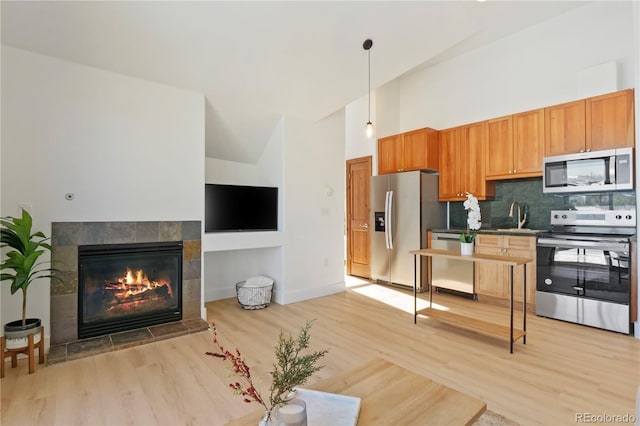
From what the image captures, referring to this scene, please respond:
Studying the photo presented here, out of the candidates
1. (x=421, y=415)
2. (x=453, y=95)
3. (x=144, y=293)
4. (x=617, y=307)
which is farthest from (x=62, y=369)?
(x=453, y=95)

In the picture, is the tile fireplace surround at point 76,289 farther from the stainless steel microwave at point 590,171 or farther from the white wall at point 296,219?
the stainless steel microwave at point 590,171

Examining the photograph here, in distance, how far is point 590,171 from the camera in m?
3.52

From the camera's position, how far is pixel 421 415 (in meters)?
1.25

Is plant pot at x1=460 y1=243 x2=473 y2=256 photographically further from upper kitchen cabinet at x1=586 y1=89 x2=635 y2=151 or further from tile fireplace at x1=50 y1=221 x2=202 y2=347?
tile fireplace at x1=50 y1=221 x2=202 y2=347

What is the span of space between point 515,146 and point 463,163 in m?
0.72

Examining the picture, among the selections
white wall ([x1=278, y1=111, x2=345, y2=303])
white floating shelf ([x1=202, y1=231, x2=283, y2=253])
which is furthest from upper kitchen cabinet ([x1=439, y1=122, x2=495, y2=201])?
white floating shelf ([x1=202, y1=231, x2=283, y2=253])

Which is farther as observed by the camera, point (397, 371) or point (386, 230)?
point (386, 230)

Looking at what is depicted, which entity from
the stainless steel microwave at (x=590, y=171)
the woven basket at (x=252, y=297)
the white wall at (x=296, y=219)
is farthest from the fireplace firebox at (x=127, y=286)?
the stainless steel microwave at (x=590, y=171)

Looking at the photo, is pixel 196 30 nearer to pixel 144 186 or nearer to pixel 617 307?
pixel 144 186

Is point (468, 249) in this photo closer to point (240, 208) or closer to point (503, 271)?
point (503, 271)

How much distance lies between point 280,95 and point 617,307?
4240 mm

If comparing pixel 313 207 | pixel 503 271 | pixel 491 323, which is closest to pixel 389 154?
pixel 313 207

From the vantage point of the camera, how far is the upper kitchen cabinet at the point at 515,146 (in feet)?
13.2

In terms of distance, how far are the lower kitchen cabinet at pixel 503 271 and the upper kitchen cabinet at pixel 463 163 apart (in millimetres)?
760
